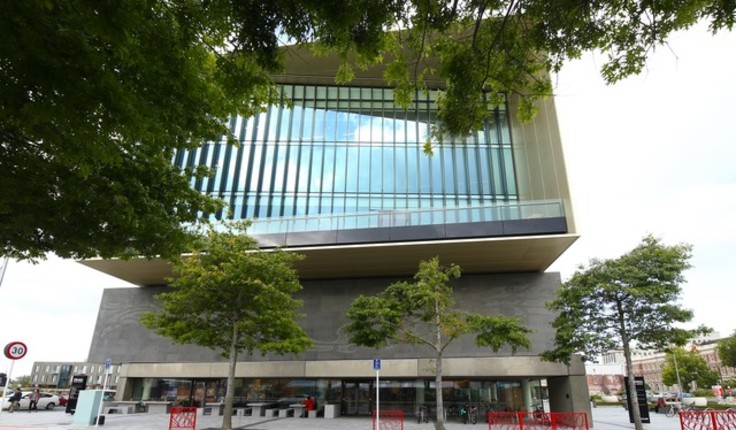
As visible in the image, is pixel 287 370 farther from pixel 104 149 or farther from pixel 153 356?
pixel 104 149

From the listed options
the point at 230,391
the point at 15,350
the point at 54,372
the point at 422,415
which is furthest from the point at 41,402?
the point at 54,372

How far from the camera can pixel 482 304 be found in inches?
1040

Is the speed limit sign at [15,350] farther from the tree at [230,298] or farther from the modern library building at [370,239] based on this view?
the modern library building at [370,239]

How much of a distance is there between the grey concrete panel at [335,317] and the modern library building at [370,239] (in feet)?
0.25

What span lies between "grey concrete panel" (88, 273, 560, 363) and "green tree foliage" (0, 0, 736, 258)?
775 inches

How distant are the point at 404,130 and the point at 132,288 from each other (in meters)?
23.1

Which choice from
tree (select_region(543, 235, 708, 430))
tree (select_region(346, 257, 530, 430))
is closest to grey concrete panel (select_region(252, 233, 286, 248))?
tree (select_region(346, 257, 530, 430))

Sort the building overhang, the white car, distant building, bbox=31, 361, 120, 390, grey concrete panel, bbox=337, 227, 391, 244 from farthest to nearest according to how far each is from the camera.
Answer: distant building, bbox=31, 361, 120, 390, the white car, grey concrete panel, bbox=337, 227, 391, 244, the building overhang

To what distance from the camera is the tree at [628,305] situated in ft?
56.3

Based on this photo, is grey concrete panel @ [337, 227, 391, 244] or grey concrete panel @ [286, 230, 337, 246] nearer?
grey concrete panel @ [337, 227, 391, 244]

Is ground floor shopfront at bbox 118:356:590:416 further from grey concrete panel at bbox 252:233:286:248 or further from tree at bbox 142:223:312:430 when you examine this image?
tree at bbox 142:223:312:430

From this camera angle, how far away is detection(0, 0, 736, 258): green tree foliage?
465 centimetres

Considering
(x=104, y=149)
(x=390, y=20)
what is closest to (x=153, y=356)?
(x=104, y=149)

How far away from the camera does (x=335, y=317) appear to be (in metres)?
27.8
